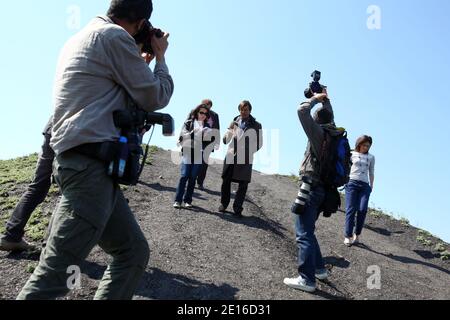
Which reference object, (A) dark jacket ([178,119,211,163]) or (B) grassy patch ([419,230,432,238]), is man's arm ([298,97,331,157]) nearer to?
(A) dark jacket ([178,119,211,163])

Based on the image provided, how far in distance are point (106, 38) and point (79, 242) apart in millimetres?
1494

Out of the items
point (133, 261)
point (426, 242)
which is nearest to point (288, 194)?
point (426, 242)

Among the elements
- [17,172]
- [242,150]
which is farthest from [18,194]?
Answer: [242,150]

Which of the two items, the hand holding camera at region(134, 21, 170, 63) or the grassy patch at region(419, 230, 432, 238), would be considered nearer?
the hand holding camera at region(134, 21, 170, 63)

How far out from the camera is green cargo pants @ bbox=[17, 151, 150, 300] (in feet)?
10.6

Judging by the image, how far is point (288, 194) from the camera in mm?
14898

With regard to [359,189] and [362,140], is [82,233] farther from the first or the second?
[362,140]

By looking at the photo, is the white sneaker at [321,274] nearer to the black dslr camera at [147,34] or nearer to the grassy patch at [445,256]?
the black dslr camera at [147,34]

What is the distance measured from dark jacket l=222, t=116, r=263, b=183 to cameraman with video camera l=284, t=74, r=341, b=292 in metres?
3.92

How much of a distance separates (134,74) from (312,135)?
11.6 ft

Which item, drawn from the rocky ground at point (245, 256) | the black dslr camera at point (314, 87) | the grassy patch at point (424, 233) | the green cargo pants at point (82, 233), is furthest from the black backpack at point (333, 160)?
the grassy patch at point (424, 233)

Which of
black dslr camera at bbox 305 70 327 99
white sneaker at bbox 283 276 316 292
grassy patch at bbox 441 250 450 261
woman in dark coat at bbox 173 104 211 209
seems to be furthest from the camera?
grassy patch at bbox 441 250 450 261

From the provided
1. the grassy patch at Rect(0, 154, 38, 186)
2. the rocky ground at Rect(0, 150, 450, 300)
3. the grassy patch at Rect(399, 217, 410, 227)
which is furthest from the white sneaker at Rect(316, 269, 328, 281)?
the grassy patch at Rect(399, 217, 410, 227)
